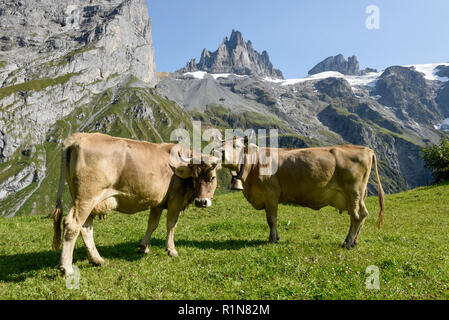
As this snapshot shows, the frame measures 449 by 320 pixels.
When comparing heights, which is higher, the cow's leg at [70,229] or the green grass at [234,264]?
the cow's leg at [70,229]

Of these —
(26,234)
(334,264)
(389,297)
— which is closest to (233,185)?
(334,264)

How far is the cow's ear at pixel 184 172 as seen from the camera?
9.68 m

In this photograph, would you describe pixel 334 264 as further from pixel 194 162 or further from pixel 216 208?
pixel 216 208

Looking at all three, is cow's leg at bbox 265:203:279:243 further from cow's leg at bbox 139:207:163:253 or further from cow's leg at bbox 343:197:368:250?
cow's leg at bbox 139:207:163:253

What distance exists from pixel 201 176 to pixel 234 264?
9.49 ft

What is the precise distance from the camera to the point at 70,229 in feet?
24.5

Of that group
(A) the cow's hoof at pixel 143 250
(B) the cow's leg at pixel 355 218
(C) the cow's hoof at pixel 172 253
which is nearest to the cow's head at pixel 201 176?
(C) the cow's hoof at pixel 172 253

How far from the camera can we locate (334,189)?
10.8 metres

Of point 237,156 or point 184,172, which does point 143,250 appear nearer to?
point 184,172

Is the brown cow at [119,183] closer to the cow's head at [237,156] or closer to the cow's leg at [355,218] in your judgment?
the cow's head at [237,156]

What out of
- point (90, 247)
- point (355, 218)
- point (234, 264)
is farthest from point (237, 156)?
point (90, 247)

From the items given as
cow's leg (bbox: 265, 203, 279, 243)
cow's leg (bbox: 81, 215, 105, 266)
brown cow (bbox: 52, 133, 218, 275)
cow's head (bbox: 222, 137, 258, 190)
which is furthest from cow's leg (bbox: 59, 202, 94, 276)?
cow's leg (bbox: 265, 203, 279, 243)

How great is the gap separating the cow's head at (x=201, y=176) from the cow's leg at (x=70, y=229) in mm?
3108
